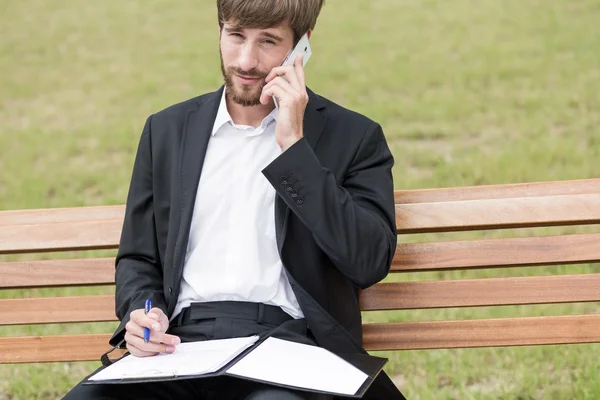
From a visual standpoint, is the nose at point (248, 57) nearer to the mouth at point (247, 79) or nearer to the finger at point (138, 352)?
the mouth at point (247, 79)

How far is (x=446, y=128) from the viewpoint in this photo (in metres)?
8.54

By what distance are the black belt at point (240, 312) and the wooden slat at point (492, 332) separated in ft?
2.07

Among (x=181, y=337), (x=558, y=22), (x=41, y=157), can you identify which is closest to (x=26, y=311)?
(x=181, y=337)

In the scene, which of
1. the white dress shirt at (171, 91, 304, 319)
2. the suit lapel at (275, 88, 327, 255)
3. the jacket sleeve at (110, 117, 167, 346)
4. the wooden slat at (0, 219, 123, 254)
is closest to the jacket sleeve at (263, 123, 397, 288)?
the suit lapel at (275, 88, 327, 255)

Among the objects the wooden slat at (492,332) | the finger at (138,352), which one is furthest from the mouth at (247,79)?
the wooden slat at (492,332)

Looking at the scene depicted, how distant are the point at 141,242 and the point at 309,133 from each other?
695 mm

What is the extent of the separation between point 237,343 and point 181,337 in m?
0.32

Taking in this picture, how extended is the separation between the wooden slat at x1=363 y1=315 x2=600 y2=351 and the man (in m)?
0.39

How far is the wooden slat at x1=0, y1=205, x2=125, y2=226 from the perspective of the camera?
13.5 ft

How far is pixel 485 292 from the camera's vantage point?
3867mm

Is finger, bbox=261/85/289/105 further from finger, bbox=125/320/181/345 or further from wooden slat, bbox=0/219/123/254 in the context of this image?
wooden slat, bbox=0/219/123/254

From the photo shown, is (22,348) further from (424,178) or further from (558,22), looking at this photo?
(558,22)

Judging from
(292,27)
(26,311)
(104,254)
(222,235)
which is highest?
(292,27)

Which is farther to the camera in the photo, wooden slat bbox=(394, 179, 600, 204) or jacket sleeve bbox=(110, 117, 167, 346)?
wooden slat bbox=(394, 179, 600, 204)
